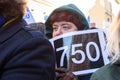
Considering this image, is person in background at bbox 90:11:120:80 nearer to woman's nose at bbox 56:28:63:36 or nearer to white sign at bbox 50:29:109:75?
white sign at bbox 50:29:109:75

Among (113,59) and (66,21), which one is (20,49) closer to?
(113,59)

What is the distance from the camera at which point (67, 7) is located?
89.1 inches

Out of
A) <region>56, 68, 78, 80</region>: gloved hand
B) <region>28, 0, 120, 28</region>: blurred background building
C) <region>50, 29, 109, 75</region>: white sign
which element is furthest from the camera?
Answer: <region>28, 0, 120, 28</region>: blurred background building

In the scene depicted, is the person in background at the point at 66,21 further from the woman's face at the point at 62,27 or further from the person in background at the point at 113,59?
the person in background at the point at 113,59

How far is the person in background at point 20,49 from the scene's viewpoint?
1.01 meters

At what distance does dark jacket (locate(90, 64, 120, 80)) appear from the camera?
5.55 ft

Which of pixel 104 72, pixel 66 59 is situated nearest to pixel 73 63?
pixel 66 59

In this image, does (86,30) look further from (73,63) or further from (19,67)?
(19,67)

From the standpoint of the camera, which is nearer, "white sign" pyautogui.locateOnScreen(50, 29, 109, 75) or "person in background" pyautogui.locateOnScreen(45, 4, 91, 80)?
"white sign" pyautogui.locateOnScreen(50, 29, 109, 75)

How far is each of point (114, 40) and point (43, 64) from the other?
2.55 feet

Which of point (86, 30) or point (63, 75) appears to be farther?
point (86, 30)

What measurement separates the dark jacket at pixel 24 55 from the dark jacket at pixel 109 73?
654mm

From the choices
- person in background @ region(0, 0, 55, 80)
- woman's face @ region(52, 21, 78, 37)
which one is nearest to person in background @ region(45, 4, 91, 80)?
woman's face @ region(52, 21, 78, 37)

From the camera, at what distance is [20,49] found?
1030 mm
